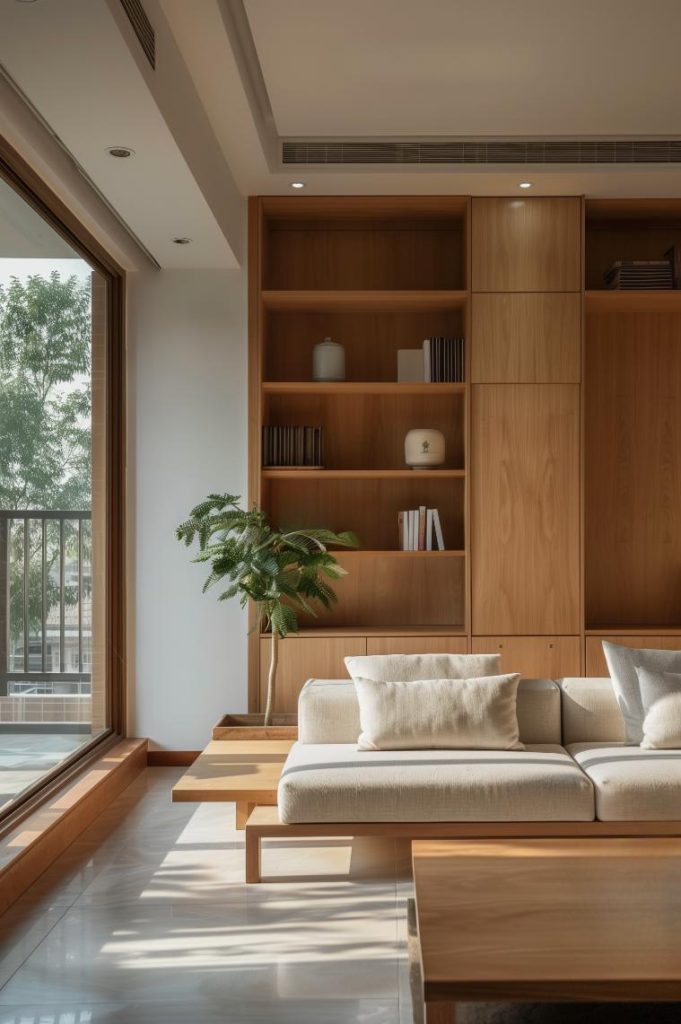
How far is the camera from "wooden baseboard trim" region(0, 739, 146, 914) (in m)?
3.21

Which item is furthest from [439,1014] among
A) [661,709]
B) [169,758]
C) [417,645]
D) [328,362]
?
[328,362]

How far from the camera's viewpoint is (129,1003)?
2467 mm

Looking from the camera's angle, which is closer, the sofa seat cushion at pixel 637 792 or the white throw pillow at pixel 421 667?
the sofa seat cushion at pixel 637 792

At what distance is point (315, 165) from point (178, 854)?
3.11m

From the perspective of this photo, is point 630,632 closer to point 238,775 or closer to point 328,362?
point 328,362

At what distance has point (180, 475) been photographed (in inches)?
199

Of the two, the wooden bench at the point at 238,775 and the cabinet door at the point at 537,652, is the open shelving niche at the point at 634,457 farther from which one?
the wooden bench at the point at 238,775

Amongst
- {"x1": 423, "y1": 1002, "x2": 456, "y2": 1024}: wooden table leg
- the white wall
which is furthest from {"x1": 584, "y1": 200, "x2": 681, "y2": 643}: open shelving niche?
{"x1": 423, "y1": 1002, "x2": 456, "y2": 1024}: wooden table leg

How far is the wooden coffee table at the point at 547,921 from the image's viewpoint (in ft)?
6.49

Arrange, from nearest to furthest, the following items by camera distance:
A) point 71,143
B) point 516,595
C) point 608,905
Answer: point 608,905, point 71,143, point 516,595

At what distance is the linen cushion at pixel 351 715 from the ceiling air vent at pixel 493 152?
2462 mm

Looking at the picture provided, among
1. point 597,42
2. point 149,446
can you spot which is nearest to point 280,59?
point 597,42

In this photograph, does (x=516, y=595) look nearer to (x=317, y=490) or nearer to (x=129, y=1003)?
(x=317, y=490)

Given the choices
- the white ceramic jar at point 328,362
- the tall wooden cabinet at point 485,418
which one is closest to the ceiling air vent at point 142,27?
the tall wooden cabinet at point 485,418
